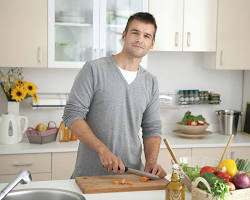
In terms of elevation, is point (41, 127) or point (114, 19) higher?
point (114, 19)

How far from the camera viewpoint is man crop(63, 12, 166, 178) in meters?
2.07

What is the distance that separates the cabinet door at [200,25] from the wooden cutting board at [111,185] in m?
1.81

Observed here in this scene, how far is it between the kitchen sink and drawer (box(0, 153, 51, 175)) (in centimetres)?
128

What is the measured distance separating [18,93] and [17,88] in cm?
4

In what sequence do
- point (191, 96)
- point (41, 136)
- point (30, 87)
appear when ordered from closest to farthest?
1. point (41, 136)
2. point (30, 87)
3. point (191, 96)

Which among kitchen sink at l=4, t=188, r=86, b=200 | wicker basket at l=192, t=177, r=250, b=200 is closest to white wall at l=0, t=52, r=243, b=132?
kitchen sink at l=4, t=188, r=86, b=200

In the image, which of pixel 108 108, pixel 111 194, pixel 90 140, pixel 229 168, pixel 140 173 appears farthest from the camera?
pixel 108 108

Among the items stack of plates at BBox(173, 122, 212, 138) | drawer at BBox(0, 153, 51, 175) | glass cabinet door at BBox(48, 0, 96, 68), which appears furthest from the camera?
stack of plates at BBox(173, 122, 212, 138)

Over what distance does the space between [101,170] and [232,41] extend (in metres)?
1.96

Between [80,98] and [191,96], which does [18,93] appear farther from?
[191,96]

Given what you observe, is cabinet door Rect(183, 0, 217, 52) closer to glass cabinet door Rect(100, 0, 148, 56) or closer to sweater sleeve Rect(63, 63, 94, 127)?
glass cabinet door Rect(100, 0, 148, 56)

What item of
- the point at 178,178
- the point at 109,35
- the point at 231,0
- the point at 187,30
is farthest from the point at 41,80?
the point at 178,178

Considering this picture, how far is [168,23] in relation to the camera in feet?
11.0

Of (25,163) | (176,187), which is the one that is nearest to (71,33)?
(25,163)
